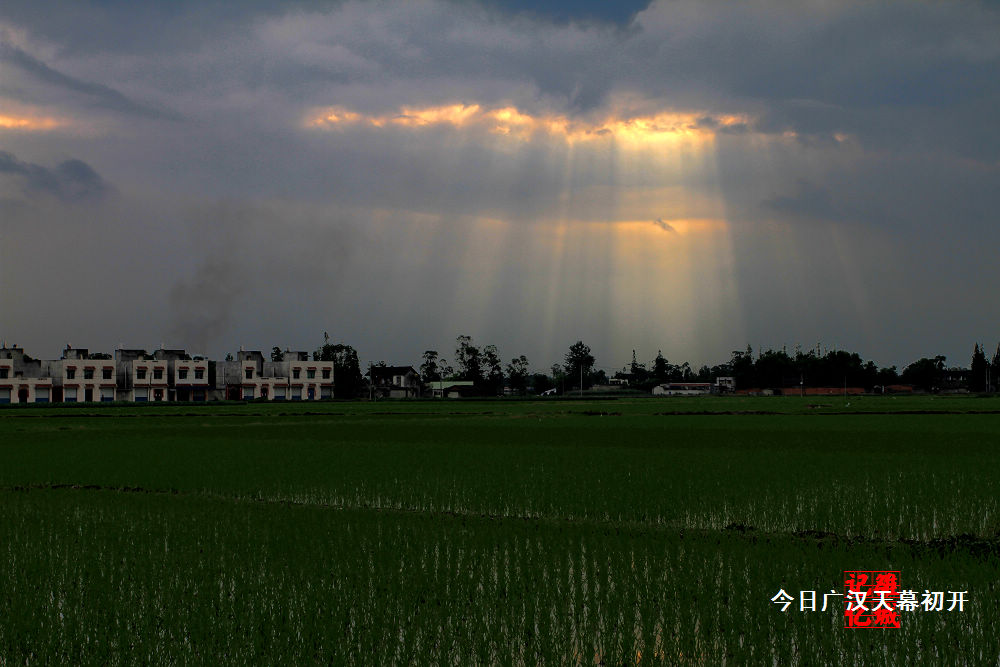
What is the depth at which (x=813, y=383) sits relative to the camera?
147 meters

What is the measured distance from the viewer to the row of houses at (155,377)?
310 feet

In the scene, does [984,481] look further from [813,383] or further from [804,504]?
[813,383]

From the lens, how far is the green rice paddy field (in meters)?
6.20

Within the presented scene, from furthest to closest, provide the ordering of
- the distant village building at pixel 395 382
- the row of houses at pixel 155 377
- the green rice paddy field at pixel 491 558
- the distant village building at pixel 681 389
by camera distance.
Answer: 1. the distant village building at pixel 681 389
2. the distant village building at pixel 395 382
3. the row of houses at pixel 155 377
4. the green rice paddy field at pixel 491 558

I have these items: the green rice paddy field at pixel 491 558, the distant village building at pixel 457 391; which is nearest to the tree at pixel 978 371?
the distant village building at pixel 457 391

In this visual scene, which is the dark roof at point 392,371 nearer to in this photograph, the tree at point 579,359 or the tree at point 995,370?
the tree at point 579,359

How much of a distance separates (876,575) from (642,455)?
581 inches

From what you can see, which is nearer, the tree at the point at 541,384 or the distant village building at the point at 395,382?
the distant village building at the point at 395,382

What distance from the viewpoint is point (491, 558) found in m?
9.32

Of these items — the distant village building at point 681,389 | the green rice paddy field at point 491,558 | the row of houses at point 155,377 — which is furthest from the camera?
the distant village building at point 681,389

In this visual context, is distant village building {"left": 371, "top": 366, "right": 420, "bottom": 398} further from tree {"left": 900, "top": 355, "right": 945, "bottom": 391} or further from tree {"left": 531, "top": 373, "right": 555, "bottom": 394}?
tree {"left": 900, "top": 355, "right": 945, "bottom": 391}

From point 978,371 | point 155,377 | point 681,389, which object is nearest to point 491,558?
point 155,377

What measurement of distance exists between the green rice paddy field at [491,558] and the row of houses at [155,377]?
83359 mm

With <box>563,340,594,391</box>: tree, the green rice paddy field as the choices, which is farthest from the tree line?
the green rice paddy field
